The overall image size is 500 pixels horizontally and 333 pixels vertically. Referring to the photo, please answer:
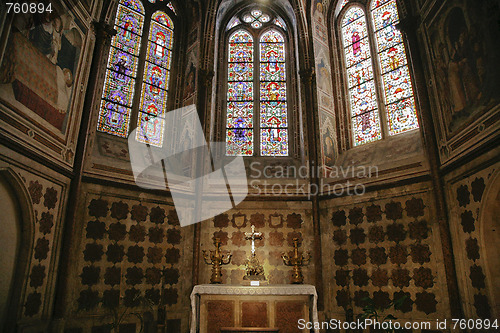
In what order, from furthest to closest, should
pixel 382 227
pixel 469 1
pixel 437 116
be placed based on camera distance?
pixel 382 227, pixel 437 116, pixel 469 1

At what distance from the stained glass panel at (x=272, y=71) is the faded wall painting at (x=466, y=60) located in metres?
5.25

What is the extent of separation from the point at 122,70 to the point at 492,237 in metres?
10.3

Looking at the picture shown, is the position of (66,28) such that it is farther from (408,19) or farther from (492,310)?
(492,310)

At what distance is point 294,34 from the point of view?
513 inches

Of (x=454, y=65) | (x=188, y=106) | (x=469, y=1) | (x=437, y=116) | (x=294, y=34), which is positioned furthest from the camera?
(x=294, y=34)

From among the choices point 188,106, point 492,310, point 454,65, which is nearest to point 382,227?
point 492,310

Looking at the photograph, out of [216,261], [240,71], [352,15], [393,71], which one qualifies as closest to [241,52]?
[240,71]

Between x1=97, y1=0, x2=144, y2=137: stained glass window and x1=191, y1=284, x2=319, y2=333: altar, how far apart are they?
5493 mm

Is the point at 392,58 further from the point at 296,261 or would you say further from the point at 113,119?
the point at 113,119

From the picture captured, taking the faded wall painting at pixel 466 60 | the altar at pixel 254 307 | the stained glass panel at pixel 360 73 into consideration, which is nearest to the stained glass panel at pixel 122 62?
the stained glass panel at pixel 360 73

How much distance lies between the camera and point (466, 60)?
7512 millimetres

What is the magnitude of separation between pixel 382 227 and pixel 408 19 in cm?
536

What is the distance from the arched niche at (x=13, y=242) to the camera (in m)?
6.89

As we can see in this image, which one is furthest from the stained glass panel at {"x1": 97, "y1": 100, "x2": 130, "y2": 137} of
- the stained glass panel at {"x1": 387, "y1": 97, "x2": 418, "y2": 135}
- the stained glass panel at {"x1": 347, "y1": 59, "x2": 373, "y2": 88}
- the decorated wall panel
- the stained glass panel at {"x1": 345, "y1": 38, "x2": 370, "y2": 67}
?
the decorated wall panel
